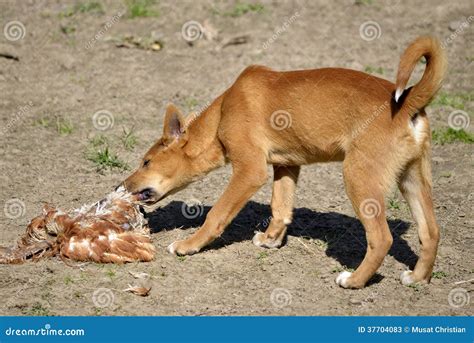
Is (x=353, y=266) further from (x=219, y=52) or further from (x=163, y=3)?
(x=163, y=3)

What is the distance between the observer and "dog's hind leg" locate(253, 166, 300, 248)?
7.68 metres

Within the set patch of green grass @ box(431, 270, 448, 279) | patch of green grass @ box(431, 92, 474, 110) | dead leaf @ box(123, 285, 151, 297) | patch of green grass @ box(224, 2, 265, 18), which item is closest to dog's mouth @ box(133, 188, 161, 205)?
dead leaf @ box(123, 285, 151, 297)

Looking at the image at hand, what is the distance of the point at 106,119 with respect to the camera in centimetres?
1048

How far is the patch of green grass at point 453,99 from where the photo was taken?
10.9 metres

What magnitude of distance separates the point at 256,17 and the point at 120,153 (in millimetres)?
5059

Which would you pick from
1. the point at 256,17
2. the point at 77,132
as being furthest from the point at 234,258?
the point at 256,17
